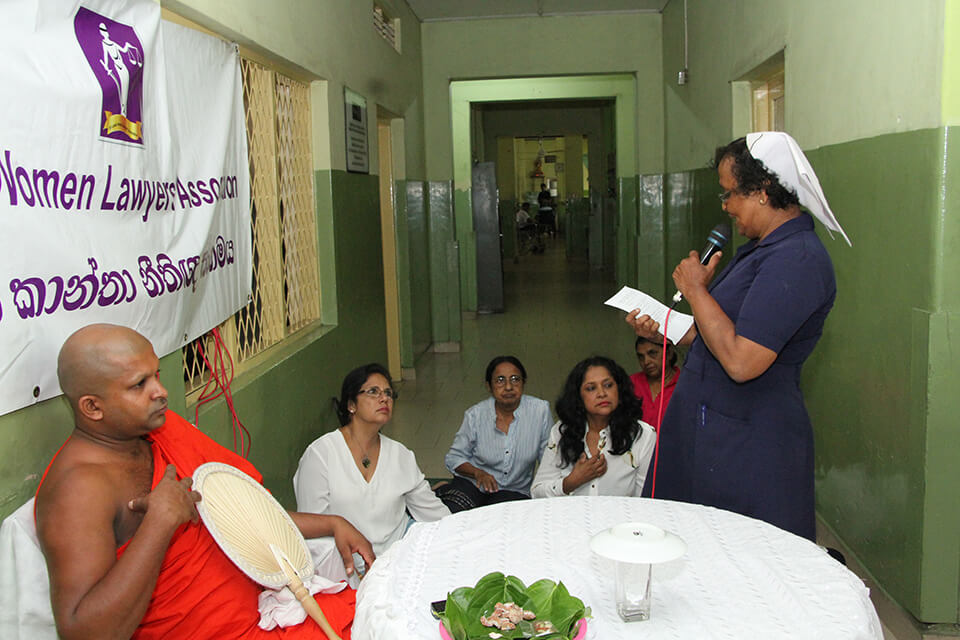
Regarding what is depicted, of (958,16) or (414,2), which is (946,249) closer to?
(958,16)

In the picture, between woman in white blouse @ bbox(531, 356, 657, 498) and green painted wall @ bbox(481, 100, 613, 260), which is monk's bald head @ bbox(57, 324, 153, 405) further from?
green painted wall @ bbox(481, 100, 613, 260)

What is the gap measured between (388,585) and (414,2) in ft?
20.9

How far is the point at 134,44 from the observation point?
89.7 inches

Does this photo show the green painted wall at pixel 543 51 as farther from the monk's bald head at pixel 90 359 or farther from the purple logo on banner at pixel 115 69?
the monk's bald head at pixel 90 359

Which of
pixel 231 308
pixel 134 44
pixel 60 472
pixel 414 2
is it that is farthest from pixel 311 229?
pixel 414 2

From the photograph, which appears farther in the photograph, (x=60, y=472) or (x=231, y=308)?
(x=231, y=308)

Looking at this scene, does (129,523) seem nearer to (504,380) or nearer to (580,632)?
(580,632)

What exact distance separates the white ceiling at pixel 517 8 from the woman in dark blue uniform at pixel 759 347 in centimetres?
555

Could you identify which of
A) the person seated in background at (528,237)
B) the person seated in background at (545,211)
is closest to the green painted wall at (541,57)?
the person seated in background at (528,237)

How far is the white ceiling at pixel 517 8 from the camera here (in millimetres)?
7285

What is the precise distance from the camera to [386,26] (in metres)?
6.54

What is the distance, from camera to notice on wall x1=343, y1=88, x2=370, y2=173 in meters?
4.89

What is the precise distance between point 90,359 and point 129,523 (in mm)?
342

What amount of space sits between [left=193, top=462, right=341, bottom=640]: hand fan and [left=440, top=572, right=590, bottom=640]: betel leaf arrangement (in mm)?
541
